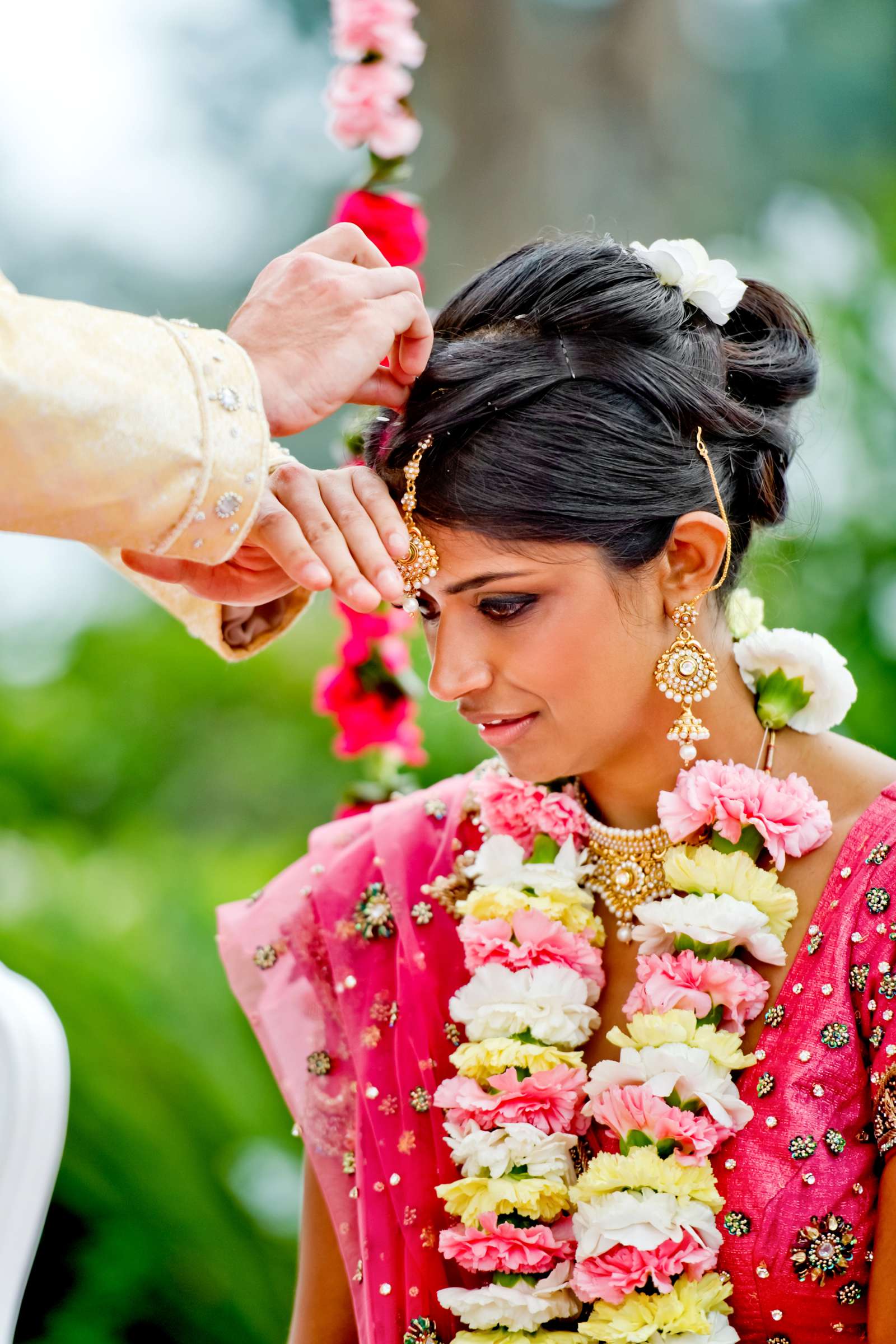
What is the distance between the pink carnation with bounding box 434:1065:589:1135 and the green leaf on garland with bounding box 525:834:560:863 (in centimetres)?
31

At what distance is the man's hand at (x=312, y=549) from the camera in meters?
1.51

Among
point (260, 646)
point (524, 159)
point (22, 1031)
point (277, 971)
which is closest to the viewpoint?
point (22, 1031)

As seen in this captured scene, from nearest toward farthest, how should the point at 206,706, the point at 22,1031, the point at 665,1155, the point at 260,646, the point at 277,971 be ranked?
the point at 22,1031 → the point at 665,1155 → the point at 260,646 → the point at 277,971 → the point at 206,706

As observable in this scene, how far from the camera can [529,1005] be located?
5.77ft

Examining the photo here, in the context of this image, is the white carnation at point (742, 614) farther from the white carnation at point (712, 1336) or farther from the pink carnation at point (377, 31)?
the pink carnation at point (377, 31)

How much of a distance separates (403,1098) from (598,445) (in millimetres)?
900

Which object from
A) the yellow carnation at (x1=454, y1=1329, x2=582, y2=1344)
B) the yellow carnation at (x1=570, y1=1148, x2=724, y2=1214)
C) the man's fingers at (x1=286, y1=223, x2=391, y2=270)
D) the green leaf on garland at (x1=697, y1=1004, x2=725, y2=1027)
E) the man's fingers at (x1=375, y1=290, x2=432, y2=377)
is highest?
the man's fingers at (x1=286, y1=223, x2=391, y2=270)

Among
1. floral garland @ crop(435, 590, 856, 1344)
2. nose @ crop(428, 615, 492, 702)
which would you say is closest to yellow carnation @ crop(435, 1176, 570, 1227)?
floral garland @ crop(435, 590, 856, 1344)

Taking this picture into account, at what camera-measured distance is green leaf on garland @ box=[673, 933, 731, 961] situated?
1.68 m

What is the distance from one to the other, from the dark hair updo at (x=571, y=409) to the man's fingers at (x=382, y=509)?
0.17 feet

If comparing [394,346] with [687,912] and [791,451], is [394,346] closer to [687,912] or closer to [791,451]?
[791,451]

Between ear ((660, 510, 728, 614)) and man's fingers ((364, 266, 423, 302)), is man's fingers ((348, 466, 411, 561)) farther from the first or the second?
ear ((660, 510, 728, 614))

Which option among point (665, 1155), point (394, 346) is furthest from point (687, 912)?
point (394, 346)

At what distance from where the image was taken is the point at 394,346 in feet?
5.29
